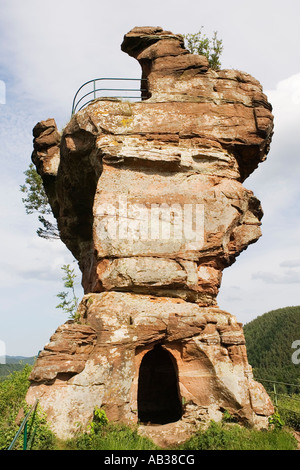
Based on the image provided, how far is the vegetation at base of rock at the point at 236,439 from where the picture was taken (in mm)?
7449

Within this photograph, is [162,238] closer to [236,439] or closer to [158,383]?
[236,439]

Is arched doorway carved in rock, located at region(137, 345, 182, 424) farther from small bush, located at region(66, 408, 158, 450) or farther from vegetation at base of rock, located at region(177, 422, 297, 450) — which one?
small bush, located at region(66, 408, 158, 450)

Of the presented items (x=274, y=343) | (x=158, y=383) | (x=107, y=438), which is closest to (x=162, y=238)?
(x=107, y=438)

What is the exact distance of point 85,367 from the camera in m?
8.06

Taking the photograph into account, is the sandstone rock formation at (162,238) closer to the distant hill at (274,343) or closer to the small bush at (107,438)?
the small bush at (107,438)

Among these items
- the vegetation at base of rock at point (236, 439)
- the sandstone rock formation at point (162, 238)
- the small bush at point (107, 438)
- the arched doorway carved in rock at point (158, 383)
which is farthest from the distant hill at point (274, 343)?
the small bush at point (107, 438)

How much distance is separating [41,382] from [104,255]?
120 inches

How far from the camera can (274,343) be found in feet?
A: 178

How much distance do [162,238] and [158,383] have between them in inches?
222

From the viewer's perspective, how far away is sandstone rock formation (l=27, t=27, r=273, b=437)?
815 centimetres

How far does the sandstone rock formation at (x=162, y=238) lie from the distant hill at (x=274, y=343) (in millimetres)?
33146

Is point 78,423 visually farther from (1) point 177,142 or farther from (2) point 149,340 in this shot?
(1) point 177,142
